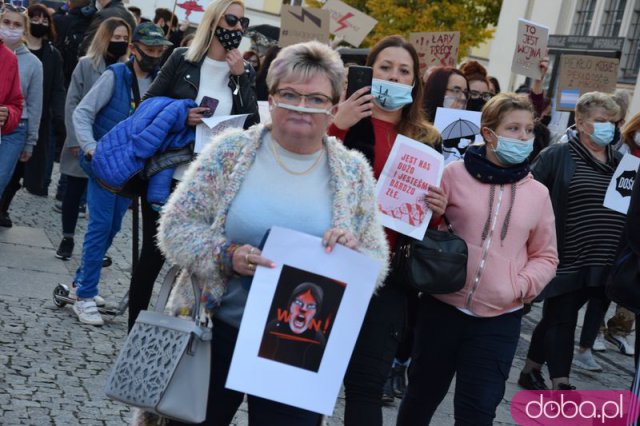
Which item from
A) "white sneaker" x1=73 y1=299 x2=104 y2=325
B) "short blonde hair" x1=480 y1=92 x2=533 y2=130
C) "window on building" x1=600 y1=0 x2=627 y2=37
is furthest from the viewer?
"window on building" x1=600 y1=0 x2=627 y2=37

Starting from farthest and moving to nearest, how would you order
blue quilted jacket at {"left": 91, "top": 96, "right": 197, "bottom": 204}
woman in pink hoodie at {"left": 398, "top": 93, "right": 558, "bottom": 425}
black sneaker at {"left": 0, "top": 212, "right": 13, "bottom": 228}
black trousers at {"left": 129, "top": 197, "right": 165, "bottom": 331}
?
black sneaker at {"left": 0, "top": 212, "right": 13, "bottom": 228} < black trousers at {"left": 129, "top": 197, "right": 165, "bottom": 331} < blue quilted jacket at {"left": 91, "top": 96, "right": 197, "bottom": 204} < woman in pink hoodie at {"left": 398, "top": 93, "right": 558, "bottom": 425}

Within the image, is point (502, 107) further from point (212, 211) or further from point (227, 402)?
point (227, 402)

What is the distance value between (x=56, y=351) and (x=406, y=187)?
8.72 feet

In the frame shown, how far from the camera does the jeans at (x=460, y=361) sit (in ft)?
15.1

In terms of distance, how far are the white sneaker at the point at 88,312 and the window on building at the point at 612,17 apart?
887 inches

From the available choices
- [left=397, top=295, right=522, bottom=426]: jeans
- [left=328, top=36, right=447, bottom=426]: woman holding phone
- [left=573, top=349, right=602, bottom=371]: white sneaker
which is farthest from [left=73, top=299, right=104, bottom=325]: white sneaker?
[left=573, top=349, right=602, bottom=371]: white sneaker

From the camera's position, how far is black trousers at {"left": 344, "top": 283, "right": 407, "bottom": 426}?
432cm

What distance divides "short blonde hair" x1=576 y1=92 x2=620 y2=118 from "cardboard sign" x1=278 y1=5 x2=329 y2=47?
429 cm

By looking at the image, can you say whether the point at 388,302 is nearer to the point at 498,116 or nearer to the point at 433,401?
the point at 433,401

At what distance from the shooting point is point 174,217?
3590mm

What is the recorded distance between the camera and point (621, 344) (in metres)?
9.47

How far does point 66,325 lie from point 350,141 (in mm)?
2930

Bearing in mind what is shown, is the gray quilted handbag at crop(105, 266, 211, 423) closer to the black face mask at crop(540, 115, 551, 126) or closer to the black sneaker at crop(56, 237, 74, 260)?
the black sneaker at crop(56, 237, 74, 260)

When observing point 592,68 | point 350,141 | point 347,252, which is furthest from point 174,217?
point 592,68
